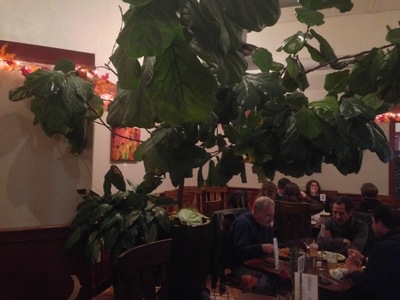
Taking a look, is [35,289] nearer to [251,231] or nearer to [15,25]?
[251,231]

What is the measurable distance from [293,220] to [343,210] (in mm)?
674

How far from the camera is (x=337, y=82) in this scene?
4.32ft

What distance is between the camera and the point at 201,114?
620mm

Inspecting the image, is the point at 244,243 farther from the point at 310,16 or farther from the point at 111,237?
the point at 310,16

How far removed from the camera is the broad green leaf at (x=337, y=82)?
51.1 inches

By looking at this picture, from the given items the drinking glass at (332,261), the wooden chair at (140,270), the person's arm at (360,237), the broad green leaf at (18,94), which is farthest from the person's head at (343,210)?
the broad green leaf at (18,94)

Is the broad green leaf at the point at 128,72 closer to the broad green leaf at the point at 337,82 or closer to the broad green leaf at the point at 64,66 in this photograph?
the broad green leaf at the point at 337,82

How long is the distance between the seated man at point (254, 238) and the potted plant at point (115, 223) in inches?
32.0

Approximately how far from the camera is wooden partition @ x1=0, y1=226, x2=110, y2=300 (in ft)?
8.30

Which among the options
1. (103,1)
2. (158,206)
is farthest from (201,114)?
(103,1)

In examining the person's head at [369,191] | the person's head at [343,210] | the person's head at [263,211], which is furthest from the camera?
the person's head at [369,191]

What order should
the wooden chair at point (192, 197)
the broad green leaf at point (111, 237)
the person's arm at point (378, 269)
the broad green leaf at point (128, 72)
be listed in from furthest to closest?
1. the wooden chair at point (192, 197)
2. the broad green leaf at point (111, 237)
3. the person's arm at point (378, 269)
4. the broad green leaf at point (128, 72)

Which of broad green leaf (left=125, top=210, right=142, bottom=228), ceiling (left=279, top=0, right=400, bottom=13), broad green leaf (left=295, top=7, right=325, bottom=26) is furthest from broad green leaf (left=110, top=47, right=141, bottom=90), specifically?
ceiling (left=279, top=0, right=400, bottom=13)

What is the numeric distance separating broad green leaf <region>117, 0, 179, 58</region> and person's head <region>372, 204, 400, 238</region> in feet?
8.77
